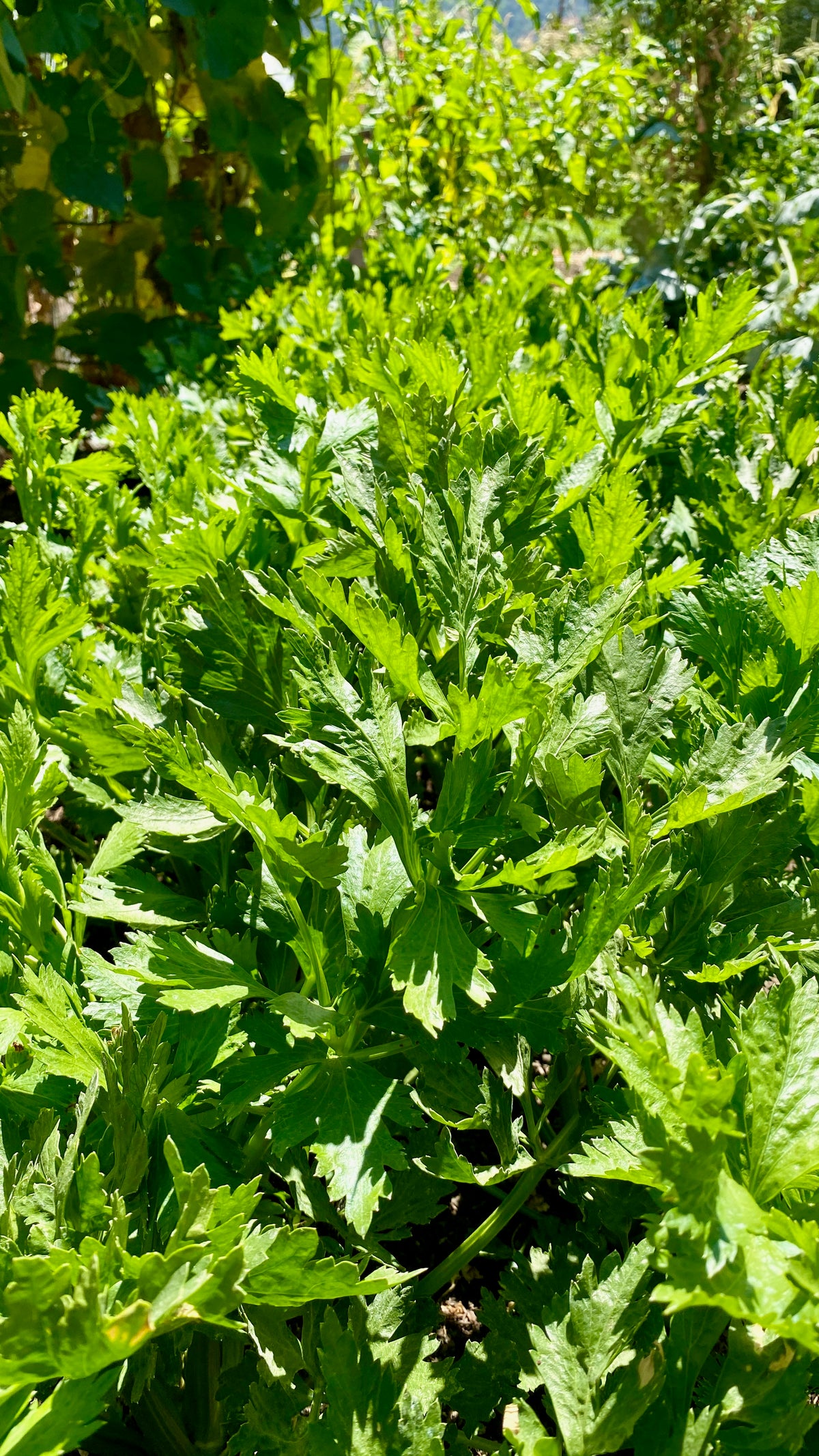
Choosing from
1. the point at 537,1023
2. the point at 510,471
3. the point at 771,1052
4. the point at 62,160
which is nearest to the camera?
the point at 771,1052

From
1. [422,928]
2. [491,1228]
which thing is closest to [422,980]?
[422,928]

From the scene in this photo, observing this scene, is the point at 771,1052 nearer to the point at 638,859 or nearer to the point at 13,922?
the point at 638,859

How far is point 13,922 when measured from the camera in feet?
3.14

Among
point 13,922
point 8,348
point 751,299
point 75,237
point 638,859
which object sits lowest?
point 638,859

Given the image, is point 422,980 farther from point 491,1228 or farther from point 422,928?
point 491,1228

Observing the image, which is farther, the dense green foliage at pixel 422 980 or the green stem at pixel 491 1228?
the green stem at pixel 491 1228

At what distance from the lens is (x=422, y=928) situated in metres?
0.80

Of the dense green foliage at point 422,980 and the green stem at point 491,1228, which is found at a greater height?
the dense green foliage at point 422,980

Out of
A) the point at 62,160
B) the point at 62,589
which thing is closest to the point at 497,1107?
the point at 62,589

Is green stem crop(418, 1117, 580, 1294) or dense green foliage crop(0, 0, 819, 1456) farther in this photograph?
green stem crop(418, 1117, 580, 1294)

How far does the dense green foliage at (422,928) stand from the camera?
690mm

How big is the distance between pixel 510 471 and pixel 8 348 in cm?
301

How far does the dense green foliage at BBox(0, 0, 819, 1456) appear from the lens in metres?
0.69

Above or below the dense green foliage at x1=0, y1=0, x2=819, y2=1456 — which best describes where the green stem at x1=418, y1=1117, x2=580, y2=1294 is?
below
